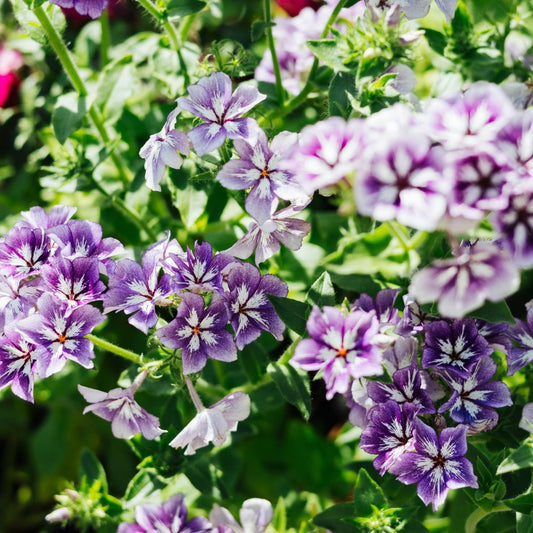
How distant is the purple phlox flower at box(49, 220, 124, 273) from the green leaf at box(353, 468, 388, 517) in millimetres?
771

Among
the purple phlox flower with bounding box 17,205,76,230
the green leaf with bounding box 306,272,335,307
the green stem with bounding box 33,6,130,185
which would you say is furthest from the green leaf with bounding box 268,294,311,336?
the green stem with bounding box 33,6,130,185

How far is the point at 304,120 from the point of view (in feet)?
8.27

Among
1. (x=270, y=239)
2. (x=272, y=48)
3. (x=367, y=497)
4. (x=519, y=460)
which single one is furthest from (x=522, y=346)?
(x=272, y=48)

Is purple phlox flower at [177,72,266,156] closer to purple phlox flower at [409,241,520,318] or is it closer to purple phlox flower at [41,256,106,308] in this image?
purple phlox flower at [41,256,106,308]

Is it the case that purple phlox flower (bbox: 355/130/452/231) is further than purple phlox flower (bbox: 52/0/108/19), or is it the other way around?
purple phlox flower (bbox: 52/0/108/19)

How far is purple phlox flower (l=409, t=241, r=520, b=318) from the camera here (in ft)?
4.00

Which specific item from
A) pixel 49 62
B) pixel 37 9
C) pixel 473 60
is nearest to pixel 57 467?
pixel 49 62

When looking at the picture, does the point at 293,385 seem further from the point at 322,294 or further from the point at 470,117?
the point at 470,117

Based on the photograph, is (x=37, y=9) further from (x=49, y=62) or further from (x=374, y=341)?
(x=374, y=341)

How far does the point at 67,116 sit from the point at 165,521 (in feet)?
3.75

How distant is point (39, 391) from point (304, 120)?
1281 mm

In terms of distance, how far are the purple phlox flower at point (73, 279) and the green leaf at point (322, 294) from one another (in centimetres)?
46

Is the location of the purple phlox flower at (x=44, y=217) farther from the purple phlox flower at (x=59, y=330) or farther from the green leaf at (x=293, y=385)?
the green leaf at (x=293, y=385)

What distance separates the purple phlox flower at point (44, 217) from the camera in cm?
171
